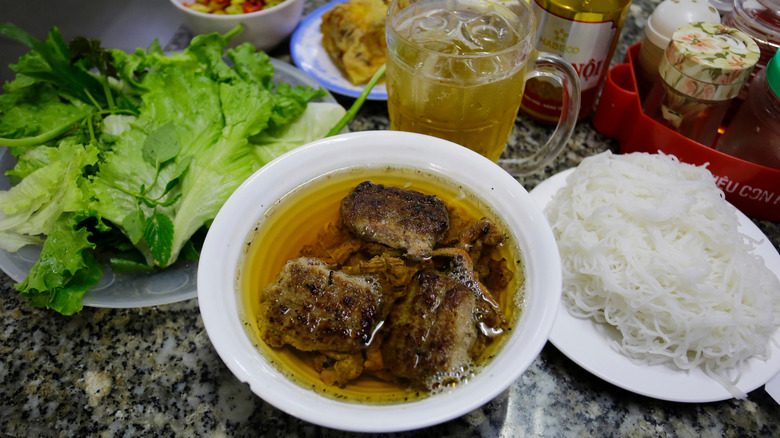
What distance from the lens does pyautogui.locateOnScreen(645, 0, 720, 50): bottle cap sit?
1728 mm

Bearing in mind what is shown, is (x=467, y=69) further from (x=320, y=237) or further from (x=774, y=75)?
(x=774, y=75)

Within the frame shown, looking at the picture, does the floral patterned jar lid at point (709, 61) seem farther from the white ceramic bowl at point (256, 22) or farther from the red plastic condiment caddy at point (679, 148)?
the white ceramic bowl at point (256, 22)

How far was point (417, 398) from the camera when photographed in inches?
39.3

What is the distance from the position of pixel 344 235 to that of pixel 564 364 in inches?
28.6

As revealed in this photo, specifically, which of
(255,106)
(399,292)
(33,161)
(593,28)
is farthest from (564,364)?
(33,161)

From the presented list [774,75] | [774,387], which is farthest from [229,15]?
[774,387]

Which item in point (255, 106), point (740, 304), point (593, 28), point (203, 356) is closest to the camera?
point (740, 304)

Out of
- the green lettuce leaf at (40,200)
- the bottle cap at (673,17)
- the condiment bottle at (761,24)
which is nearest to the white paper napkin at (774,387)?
the condiment bottle at (761,24)

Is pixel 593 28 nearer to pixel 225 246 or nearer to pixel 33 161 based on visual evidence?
pixel 225 246

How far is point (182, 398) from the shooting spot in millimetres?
1303

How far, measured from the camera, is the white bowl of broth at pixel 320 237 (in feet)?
2.96

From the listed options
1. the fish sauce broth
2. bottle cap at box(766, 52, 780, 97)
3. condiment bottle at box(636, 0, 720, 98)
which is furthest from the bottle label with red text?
the fish sauce broth

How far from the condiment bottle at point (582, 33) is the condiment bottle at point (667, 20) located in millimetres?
174

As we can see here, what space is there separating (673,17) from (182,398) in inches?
80.6
